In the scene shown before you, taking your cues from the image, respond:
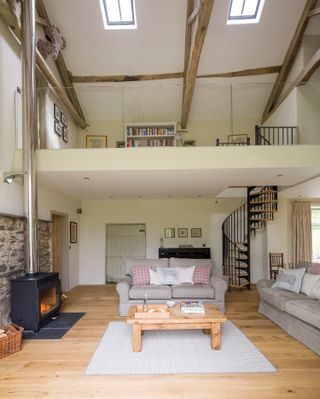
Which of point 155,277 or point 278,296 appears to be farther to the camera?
point 155,277

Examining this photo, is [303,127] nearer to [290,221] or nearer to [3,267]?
[290,221]

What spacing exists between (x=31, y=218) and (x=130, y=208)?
3.78 meters

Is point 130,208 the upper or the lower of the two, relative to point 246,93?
lower

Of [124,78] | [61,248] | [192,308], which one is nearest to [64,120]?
[124,78]

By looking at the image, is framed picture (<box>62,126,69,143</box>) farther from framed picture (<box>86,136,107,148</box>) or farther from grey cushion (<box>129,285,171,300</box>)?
grey cushion (<box>129,285,171,300</box>)

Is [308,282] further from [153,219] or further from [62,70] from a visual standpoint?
[62,70]

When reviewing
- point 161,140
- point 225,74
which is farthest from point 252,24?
point 161,140

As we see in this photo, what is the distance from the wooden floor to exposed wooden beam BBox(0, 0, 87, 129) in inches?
176

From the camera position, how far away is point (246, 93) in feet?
23.1

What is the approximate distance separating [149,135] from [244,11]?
3.30 meters

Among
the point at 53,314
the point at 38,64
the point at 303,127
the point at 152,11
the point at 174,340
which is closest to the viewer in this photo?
the point at 174,340

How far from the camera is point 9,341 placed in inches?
128

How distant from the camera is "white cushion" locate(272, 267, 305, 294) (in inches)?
168

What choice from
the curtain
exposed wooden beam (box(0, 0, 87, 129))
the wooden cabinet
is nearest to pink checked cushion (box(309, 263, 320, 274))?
the wooden cabinet
